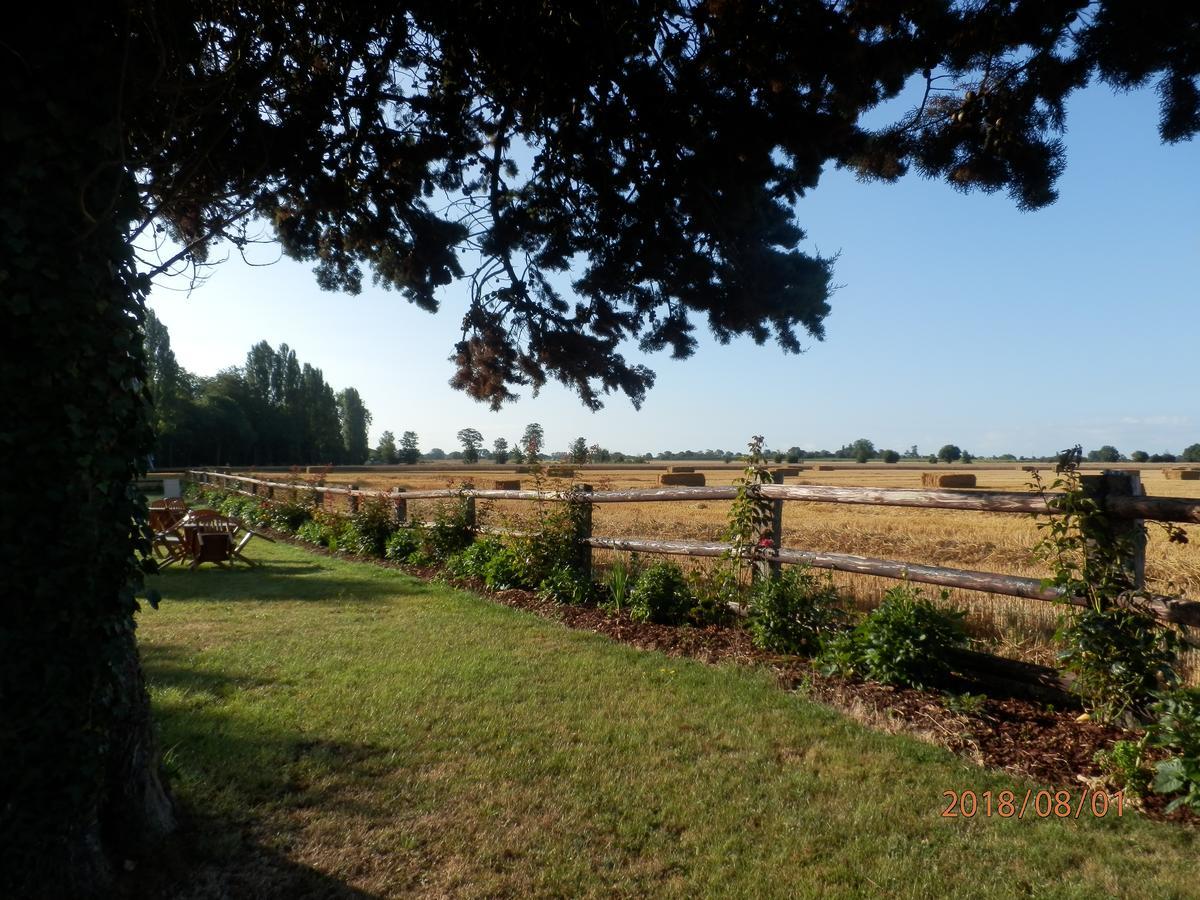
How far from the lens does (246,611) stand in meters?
7.89

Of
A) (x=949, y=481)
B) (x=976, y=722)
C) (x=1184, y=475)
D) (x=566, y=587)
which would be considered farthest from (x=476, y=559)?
(x=1184, y=475)

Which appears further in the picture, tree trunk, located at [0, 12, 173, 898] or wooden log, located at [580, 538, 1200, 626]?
wooden log, located at [580, 538, 1200, 626]

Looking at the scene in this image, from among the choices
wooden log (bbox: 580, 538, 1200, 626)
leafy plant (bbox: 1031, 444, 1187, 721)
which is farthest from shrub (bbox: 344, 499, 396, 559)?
leafy plant (bbox: 1031, 444, 1187, 721)

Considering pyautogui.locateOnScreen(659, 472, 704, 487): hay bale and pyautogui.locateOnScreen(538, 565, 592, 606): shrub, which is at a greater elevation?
pyautogui.locateOnScreen(659, 472, 704, 487): hay bale

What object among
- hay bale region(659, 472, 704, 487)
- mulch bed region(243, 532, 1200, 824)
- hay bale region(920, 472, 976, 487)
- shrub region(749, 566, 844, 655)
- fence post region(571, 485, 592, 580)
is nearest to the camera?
mulch bed region(243, 532, 1200, 824)

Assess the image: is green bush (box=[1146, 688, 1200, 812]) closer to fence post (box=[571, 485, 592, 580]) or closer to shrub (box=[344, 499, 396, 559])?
fence post (box=[571, 485, 592, 580])

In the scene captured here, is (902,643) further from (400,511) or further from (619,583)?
(400,511)

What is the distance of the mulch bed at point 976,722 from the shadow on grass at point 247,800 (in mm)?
2751

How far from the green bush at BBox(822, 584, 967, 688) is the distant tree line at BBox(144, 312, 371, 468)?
167 ft

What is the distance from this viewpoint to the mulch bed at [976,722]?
366 cm

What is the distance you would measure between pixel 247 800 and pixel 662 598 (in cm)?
409

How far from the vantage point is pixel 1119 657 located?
12.7 feet

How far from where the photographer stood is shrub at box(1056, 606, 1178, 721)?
149 inches

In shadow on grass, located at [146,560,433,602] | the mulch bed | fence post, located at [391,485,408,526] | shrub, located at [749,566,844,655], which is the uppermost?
fence post, located at [391,485,408,526]
